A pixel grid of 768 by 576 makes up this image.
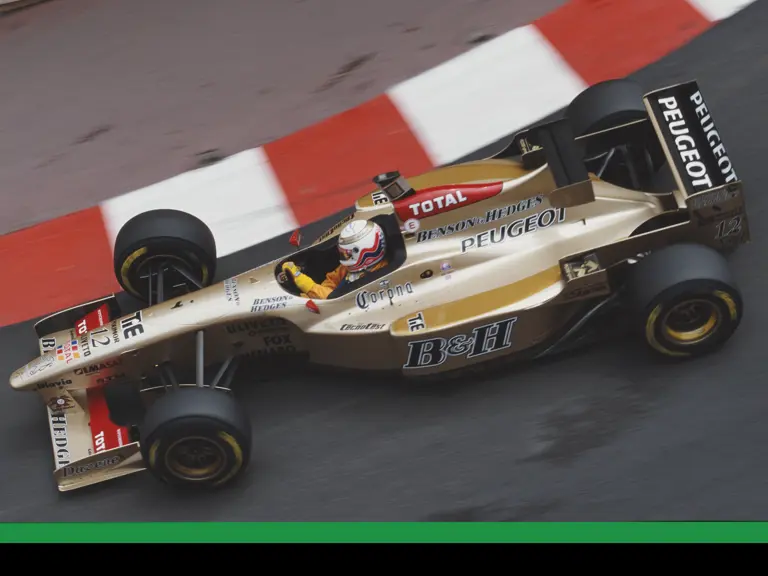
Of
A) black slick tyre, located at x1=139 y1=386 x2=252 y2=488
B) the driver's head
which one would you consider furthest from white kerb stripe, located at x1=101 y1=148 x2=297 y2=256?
black slick tyre, located at x1=139 y1=386 x2=252 y2=488

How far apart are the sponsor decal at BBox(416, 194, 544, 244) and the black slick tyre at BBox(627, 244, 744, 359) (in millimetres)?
627

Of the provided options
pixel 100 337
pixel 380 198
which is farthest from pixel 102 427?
pixel 380 198

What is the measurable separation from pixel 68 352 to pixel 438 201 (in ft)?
6.74

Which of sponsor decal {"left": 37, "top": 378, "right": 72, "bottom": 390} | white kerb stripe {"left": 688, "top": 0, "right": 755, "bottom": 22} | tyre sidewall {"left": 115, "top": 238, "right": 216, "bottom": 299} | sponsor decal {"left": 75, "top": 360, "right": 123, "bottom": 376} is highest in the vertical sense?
white kerb stripe {"left": 688, "top": 0, "right": 755, "bottom": 22}

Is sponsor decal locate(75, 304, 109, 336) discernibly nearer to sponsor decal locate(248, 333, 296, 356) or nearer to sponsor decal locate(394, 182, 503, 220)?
sponsor decal locate(248, 333, 296, 356)

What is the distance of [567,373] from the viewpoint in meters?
5.48

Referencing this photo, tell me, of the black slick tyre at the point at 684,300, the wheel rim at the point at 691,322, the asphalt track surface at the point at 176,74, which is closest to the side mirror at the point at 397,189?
the black slick tyre at the point at 684,300

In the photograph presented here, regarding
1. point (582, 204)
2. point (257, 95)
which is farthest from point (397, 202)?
point (257, 95)

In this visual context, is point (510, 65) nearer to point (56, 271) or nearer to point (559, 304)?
point (559, 304)

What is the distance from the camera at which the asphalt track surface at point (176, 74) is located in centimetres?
712

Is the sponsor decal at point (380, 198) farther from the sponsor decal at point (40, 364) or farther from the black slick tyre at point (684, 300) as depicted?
the sponsor decal at point (40, 364)

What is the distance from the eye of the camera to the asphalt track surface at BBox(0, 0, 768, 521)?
16.5 ft

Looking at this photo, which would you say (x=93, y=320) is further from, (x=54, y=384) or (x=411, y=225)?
(x=411, y=225)

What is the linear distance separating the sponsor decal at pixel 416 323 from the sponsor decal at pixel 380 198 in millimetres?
680
